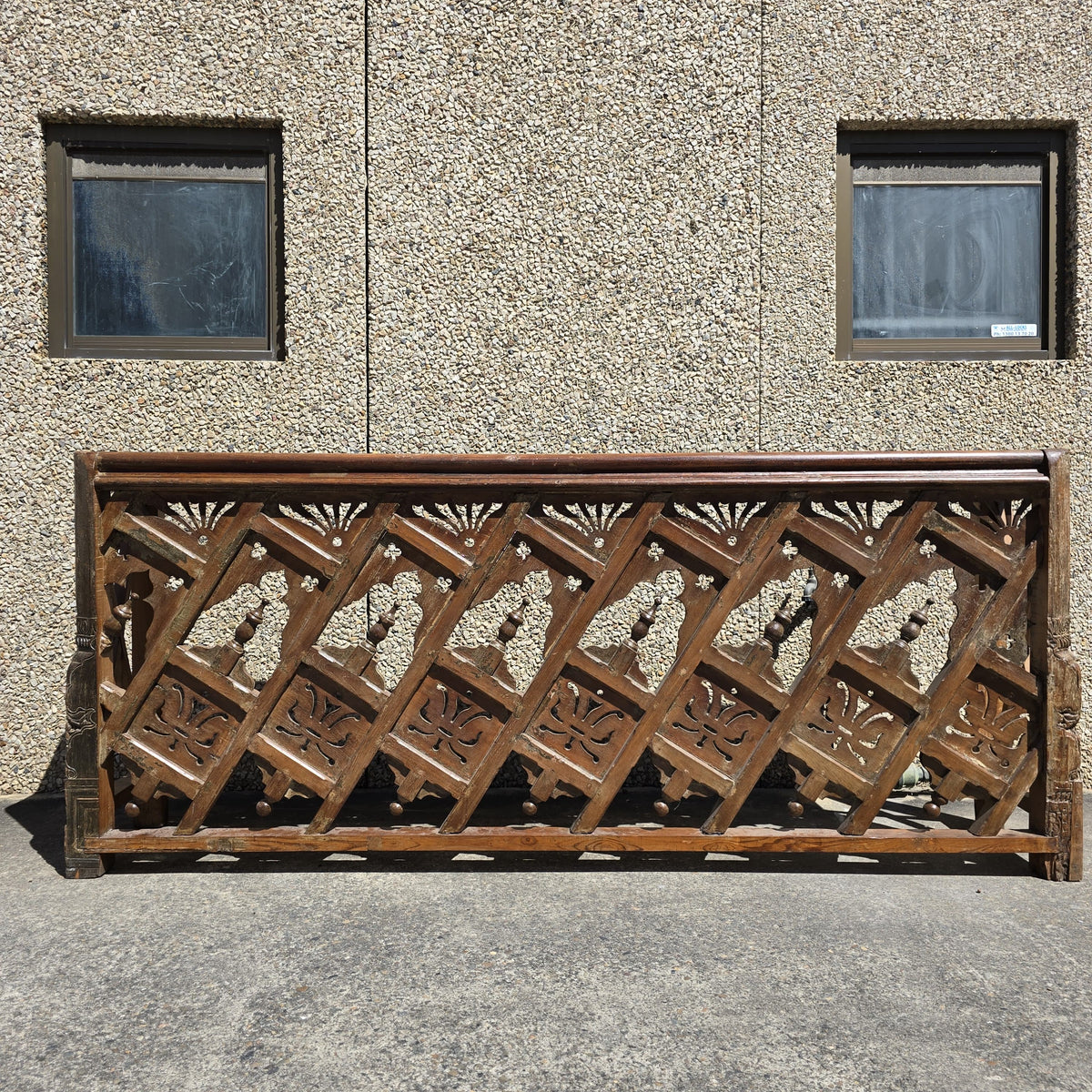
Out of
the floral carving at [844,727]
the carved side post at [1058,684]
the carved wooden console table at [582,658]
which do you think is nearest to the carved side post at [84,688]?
the carved wooden console table at [582,658]

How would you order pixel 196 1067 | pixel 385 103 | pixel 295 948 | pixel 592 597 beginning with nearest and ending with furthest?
pixel 196 1067 < pixel 295 948 < pixel 592 597 < pixel 385 103

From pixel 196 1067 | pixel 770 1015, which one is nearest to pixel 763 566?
pixel 770 1015

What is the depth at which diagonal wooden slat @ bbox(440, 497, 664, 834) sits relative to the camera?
2904 mm

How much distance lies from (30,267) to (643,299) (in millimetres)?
2894

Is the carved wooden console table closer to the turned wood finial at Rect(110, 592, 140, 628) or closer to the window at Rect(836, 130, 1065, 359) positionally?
the turned wood finial at Rect(110, 592, 140, 628)

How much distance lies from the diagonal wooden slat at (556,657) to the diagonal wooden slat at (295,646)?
2.46 feet

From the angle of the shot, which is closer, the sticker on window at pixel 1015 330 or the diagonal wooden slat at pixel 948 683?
the diagonal wooden slat at pixel 948 683

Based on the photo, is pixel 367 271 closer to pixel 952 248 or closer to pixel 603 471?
pixel 603 471

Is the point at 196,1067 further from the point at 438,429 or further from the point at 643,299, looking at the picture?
the point at 643,299

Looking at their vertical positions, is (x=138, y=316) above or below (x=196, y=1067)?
above

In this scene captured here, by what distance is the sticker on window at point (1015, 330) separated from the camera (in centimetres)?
409

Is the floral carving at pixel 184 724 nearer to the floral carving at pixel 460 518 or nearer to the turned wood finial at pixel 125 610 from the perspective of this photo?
the turned wood finial at pixel 125 610

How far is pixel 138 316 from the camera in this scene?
402cm

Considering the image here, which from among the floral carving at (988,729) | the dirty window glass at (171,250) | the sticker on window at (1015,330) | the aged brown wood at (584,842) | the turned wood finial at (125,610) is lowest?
the aged brown wood at (584,842)
